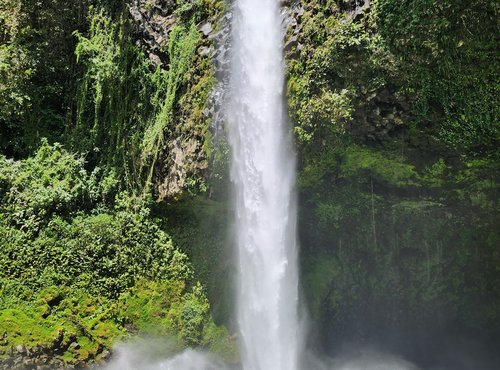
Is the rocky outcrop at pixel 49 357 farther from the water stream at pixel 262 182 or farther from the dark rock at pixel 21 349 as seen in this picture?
the water stream at pixel 262 182

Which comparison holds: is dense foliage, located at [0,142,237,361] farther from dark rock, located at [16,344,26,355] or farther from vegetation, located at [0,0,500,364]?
dark rock, located at [16,344,26,355]

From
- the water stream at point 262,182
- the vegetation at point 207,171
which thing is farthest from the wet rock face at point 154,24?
the water stream at point 262,182

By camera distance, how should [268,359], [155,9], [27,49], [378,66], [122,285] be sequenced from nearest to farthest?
1. [378,66]
2. [268,359]
3. [122,285]
4. [155,9]
5. [27,49]

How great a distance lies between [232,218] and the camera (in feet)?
32.5

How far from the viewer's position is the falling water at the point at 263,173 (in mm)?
9016

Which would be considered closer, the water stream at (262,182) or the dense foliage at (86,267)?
the water stream at (262,182)

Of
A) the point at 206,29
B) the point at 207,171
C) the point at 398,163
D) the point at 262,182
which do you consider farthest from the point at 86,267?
the point at 398,163

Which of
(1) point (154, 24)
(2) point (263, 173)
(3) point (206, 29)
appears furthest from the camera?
(1) point (154, 24)

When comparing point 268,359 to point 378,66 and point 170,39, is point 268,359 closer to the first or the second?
point 378,66

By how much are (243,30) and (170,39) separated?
74.0 inches

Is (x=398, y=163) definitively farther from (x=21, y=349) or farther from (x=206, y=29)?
(x=21, y=349)

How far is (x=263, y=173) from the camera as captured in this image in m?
9.15

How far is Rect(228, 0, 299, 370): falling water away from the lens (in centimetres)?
902

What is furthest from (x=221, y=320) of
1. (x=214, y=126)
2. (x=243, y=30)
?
(x=243, y=30)
